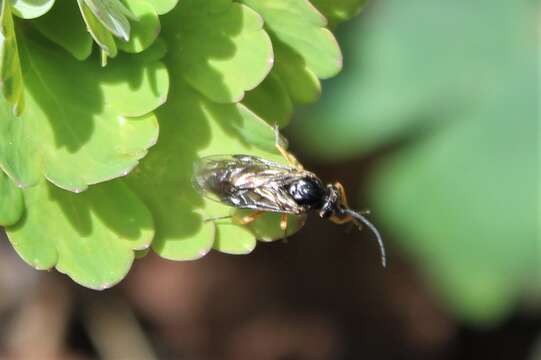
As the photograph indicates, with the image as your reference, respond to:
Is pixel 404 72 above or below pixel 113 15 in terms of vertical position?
below

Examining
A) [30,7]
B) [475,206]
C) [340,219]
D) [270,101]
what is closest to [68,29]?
[30,7]

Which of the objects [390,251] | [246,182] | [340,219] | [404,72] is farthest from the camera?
[390,251]

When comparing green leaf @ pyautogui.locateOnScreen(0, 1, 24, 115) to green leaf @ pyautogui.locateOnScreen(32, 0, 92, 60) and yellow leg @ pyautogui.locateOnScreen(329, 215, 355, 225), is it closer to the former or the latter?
green leaf @ pyautogui.locateOnScreen(32, 0, 92, 60)

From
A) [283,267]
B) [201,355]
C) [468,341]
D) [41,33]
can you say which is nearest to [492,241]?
[468,341]

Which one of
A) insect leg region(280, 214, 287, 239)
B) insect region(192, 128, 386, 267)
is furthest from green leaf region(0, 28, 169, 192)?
insect leg region(280, 214, 287, 239)

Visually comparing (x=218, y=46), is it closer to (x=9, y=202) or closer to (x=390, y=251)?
(x=9, y=202)

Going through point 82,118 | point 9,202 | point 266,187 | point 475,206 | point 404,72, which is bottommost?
point 475,206
